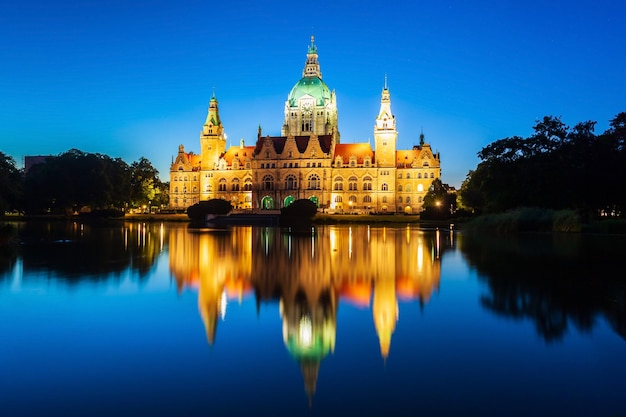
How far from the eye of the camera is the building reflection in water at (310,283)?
31.7 ft

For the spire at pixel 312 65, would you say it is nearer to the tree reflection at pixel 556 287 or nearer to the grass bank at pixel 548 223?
the grass bank at pixel 548 223

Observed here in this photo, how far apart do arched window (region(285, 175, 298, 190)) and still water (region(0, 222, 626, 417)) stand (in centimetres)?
9029

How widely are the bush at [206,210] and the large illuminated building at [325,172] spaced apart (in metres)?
26.0

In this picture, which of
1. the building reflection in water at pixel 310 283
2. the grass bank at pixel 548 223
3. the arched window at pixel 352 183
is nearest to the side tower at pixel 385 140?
the arched window at pixel 352 183

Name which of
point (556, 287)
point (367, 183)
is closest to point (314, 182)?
point (367, 183)

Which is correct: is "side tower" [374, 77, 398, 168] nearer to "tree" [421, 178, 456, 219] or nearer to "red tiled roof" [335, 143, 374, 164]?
"red tiled roof" [335, 143, 374, 164]

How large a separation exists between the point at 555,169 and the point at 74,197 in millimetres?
65906

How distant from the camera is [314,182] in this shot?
10781cm

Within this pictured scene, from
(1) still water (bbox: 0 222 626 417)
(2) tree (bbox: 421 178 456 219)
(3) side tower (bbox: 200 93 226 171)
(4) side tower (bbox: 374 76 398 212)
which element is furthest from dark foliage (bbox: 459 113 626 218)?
(3) side tower (bbox: 200 93 226 171)

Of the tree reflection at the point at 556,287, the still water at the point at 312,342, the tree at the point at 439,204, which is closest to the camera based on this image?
the still water at the point at 312,342

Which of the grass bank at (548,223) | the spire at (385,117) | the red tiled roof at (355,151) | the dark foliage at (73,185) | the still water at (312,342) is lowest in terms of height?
the still water at (312,342)

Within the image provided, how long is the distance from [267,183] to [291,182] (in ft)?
16.2

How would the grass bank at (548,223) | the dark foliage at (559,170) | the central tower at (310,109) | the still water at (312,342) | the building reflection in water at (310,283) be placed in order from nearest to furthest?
the still water at (312,342) < the building reflection in water at (310,283) < the grass bank at (548,223) < the dark foliage at (559,170) < the central tower at (310,109)

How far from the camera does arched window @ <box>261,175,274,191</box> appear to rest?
4301 inches
